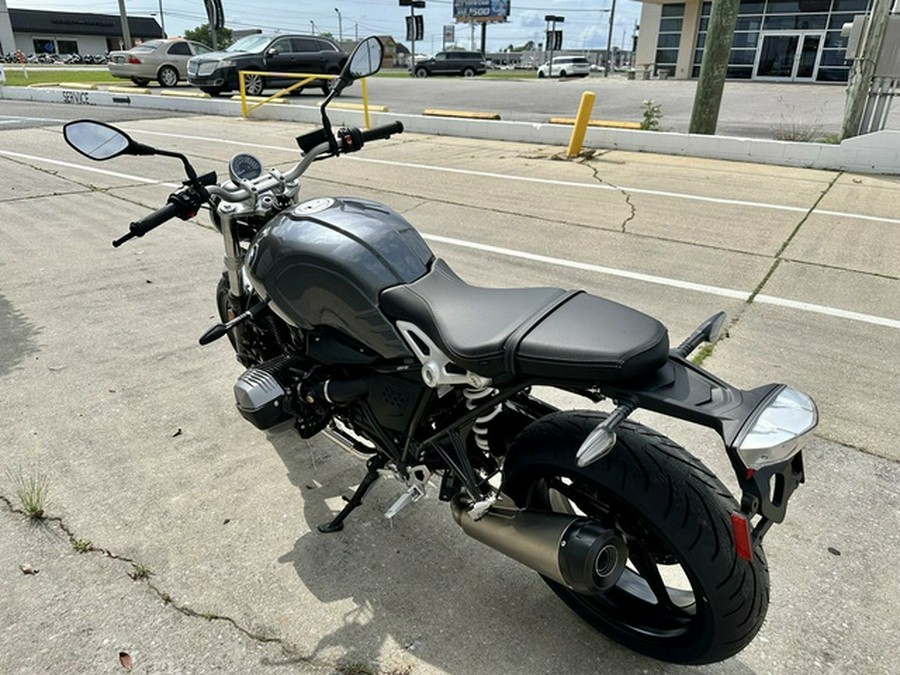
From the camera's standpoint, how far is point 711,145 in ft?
32.0

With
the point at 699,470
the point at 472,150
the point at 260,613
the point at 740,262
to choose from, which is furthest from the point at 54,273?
the point at 472,150

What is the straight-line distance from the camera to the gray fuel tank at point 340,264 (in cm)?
193

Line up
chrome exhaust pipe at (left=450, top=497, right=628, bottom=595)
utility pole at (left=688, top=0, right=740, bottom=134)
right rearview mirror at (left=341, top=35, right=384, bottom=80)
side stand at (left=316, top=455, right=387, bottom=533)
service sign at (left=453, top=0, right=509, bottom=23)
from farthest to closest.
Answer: service sign at (left=453, top=0, right=509, bottom=23), utility pole at (left=688, top=0, right=740, bottom=134), right rearview mirror at (left=341, top=35, right=384, bottom=80), side stand at (left=316, top=455, right=387, bottom=533), chrome exhaust pipe at (left=450, top=497, right=628, bottom=595)

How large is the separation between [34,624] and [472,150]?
980 centimetres

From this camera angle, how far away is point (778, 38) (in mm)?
26391

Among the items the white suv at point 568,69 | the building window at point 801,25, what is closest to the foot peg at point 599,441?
the building window at point 801,25

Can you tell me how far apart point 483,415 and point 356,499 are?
0.79 meters

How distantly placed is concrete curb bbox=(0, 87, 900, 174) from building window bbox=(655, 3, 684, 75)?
2219 centimetres

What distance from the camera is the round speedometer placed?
8.29 ft

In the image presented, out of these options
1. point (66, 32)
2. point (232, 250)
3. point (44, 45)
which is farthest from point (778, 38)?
point (44, 45)

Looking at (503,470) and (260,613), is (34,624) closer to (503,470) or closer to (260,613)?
(260,613)

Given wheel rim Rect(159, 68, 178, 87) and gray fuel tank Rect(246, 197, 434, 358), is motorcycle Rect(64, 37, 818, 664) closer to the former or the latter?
gray fuel tank Rect(246, 197, 434, 358)

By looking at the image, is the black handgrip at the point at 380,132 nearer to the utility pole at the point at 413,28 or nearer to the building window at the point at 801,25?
the building window at the point at 801,25

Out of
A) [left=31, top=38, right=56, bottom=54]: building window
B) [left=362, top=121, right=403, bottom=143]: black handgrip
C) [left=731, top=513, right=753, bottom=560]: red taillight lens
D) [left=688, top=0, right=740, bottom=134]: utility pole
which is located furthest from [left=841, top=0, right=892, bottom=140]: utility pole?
[left=31, top=38, right=56, bottom=54]: building window
